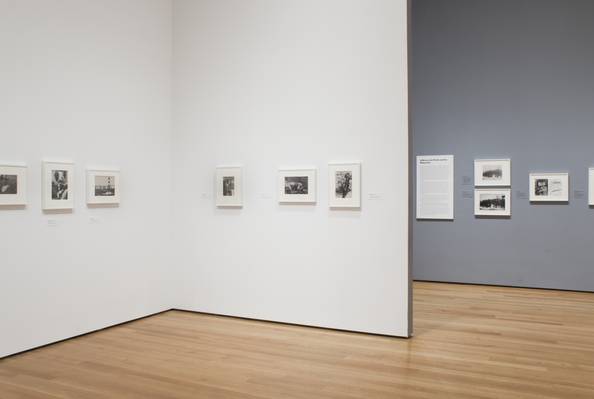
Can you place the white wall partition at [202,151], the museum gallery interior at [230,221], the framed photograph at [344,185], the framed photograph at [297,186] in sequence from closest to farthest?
the museum gallery interior at [230,221] < the white wall partition at [202,151] < the framed photograph at [344,185] < the framed photograph at [297,186]

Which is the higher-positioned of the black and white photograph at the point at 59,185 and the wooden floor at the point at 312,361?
the black and white photograph at the point at 59,185

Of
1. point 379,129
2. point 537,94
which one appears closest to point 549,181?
point 537,94

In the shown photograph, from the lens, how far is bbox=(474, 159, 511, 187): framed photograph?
14.1 metres

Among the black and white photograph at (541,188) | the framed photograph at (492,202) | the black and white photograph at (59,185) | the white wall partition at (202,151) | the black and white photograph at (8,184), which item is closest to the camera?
the black and white photograph at (8,184)

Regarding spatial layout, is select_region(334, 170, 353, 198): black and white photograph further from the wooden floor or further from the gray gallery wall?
the gray gallery wall

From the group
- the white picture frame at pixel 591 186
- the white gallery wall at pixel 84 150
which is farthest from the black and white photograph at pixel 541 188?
the white gallery wall at pixel 84 150

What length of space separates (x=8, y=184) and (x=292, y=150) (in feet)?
15.7

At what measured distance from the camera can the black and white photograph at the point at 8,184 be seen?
8016mm

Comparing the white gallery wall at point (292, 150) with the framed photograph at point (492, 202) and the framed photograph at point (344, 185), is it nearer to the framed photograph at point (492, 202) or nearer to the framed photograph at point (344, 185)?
the framed photograph at point (344, 185)

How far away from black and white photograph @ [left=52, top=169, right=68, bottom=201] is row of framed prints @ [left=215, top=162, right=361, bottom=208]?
294 cm

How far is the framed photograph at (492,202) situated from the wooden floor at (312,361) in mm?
3912

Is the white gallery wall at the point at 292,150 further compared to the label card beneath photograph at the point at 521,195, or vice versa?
the label card beneath photograph at the point at 521,195

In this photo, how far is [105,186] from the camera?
9.78 metres

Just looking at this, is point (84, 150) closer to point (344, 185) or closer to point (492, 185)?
point (344, 185)
